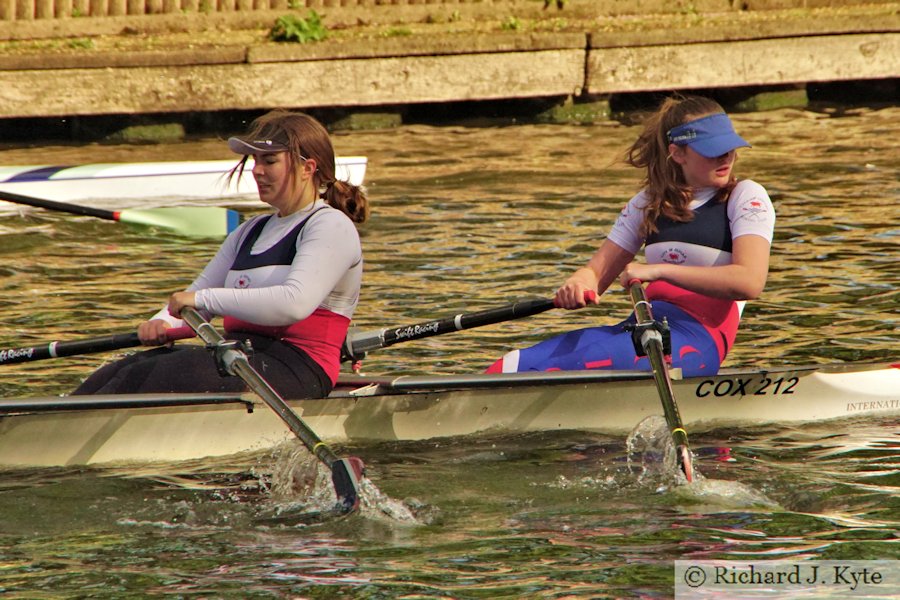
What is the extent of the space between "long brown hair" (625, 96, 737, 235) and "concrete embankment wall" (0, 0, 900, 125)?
693 centimetres

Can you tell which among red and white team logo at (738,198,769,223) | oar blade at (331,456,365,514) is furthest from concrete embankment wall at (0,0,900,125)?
oar blade at (331,456,365,514)

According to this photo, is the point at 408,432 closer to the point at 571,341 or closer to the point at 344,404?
the point at 344,404

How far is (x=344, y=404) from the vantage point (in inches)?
205

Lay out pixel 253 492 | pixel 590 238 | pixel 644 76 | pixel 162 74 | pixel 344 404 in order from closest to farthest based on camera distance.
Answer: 1. pixel 253 492
2. pixel 344 404
3. pixel 590 238
4. pixel 162 74
5. pixel 644 76

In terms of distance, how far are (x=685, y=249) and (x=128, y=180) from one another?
234 inches

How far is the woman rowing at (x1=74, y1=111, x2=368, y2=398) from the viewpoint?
4.88 meters

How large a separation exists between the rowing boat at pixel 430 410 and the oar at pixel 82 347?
1.03ft

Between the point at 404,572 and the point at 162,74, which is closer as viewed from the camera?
the point at 404,572

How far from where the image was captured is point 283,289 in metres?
4.81

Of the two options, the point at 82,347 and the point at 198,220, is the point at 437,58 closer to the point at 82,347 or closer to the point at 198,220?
the point at 198,220

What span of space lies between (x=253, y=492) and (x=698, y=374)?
1766 mm

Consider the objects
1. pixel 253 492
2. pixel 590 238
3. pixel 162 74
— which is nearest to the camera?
pixel 253 492

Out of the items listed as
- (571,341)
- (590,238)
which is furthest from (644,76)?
(571,341)

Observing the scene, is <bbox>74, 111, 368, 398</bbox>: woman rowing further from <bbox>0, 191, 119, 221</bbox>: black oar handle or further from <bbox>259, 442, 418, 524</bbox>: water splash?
<bbox>0, 191, 119, 221</bbox>: black oar handle
